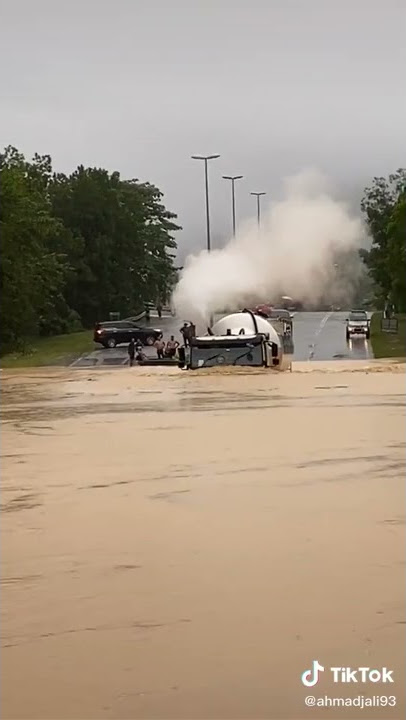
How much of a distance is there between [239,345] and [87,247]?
4907cm

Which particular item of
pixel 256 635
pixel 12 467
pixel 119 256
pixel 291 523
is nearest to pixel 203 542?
pixel 291 523

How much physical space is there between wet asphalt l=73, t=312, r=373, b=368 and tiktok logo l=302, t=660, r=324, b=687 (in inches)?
1575

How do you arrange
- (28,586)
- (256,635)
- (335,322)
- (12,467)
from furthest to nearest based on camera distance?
1. (335,322)
2. (12,467)
3. (28,586)
4. (256,635)

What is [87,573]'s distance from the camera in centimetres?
1021

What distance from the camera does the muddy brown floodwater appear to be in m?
7.37

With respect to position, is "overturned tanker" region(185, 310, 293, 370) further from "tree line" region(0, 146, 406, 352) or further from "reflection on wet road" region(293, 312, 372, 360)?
"tree line" region(0, 146, 406, 352)

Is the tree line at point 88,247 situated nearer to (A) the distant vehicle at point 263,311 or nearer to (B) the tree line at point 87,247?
(B) the tree line at point 87,247

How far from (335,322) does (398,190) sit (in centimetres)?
1078

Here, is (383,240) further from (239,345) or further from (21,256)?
(239,345)

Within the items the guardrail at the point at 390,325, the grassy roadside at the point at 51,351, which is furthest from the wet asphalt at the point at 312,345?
the guardrail at the point at 390,325

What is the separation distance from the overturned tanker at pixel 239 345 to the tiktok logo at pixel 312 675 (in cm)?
2633

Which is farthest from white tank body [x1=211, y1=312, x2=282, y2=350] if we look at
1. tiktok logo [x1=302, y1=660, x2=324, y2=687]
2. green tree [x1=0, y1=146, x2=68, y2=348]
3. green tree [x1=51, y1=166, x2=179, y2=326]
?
green tree [x1=51, y1=166, x2=179, y2=326]

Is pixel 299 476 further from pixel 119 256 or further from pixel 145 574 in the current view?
pixel 119 256

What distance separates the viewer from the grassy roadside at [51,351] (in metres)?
51.7
